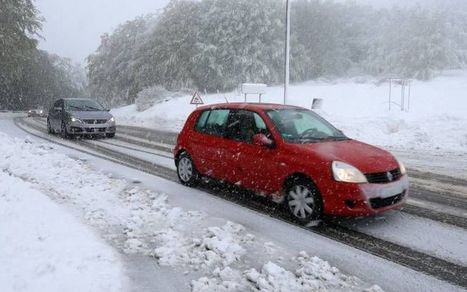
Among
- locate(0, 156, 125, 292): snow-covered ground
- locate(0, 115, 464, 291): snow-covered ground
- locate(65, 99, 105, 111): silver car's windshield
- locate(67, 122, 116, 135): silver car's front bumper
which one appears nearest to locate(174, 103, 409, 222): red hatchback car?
locate(0, 115, 464, 291): snow-covered ground

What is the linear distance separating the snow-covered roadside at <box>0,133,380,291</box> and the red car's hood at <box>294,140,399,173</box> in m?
1.43

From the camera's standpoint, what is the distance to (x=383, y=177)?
5742 millimetres

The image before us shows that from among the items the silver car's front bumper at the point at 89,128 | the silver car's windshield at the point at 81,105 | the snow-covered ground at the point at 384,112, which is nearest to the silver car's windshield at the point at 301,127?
the snow-covered ground at the point at 384,112

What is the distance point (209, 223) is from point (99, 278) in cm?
204

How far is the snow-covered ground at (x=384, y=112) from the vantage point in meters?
14.8

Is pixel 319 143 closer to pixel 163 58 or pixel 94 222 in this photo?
pixel 94 222

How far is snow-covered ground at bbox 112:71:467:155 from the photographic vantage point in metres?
14.8

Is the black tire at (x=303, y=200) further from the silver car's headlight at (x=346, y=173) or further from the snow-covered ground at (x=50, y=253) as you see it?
the snow-covered ground at (x=50, y=253)

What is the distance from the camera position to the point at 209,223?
5.95 metres

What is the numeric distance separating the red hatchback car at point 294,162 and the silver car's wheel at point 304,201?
1 cm

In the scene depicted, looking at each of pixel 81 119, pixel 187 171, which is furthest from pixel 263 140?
pixel 81 119

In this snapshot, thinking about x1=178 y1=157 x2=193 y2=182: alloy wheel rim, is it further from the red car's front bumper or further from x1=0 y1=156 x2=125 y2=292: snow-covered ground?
the red car's front bumper

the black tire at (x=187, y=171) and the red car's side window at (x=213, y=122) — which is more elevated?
the red car's side window at (x=213, y=122)

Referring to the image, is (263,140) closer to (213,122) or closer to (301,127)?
(301,127)
